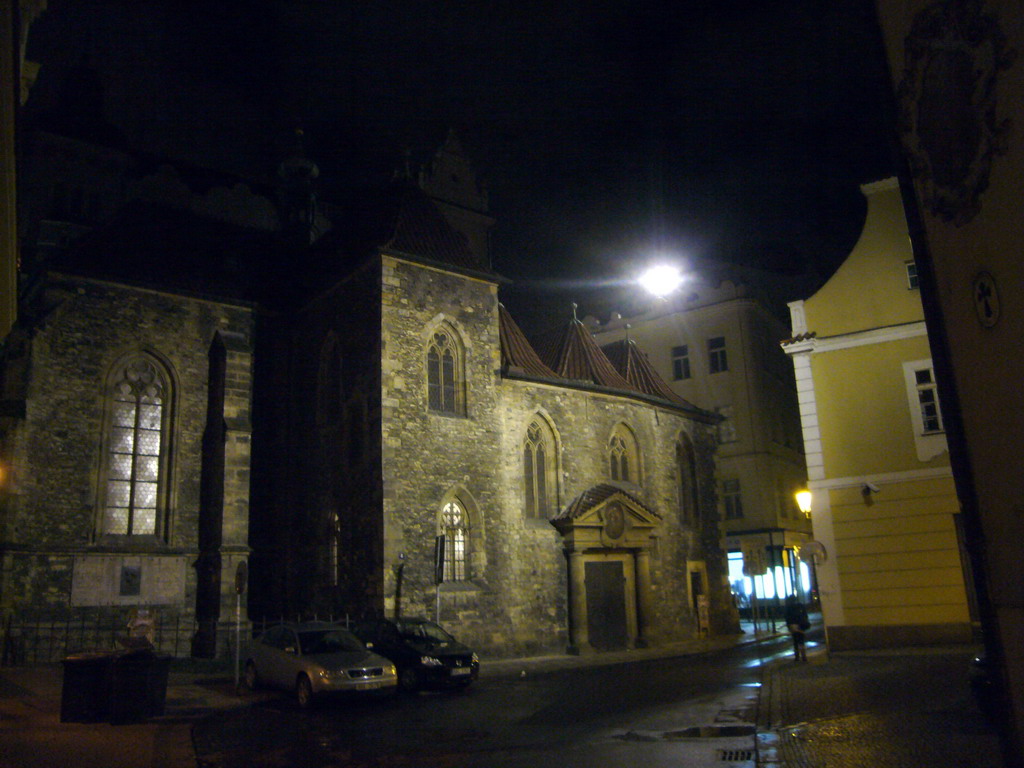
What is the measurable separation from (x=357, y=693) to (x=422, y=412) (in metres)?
9.38

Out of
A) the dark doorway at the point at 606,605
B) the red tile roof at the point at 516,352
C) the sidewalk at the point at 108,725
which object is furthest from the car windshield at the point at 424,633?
the red tile roof at the point at 516,352

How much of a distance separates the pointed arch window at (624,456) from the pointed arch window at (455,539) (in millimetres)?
7044

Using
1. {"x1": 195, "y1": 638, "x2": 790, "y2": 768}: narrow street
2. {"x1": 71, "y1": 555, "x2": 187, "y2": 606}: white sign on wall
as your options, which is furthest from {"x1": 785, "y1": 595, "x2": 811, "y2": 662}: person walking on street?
{"x1": 71, "y1": 555, "x2": 187, "y2": 606}: white sign on wall

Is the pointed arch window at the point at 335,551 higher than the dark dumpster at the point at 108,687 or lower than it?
higher

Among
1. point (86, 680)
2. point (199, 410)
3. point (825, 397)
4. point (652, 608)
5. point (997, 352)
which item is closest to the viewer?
point (997, 352)

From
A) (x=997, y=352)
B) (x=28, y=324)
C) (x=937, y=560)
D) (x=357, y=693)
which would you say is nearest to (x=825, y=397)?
(x=937, y=560)

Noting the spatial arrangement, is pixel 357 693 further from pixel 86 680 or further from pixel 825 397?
pixel 825 397

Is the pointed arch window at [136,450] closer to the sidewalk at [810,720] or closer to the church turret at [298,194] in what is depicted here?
the sidewalk at [810,720]

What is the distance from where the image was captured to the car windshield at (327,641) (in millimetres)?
15227

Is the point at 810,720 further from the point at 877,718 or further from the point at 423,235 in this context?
the point at 423,235

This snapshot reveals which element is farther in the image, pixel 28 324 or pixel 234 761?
pixel 28 324

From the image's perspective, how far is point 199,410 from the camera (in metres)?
23.8

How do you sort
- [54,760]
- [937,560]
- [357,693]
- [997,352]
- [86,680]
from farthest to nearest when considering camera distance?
[937,560]
[357,693]
[86,680]
[54,760]
[997,352]

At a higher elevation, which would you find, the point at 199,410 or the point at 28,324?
the point at 28,324
